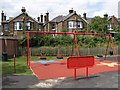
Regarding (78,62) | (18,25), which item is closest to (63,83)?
(78,62)

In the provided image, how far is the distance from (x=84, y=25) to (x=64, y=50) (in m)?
24.0

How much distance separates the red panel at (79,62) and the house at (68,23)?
38.9m

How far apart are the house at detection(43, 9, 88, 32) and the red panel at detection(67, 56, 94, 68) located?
38.9m

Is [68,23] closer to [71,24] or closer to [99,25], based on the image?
[71,24]

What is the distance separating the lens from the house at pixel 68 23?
54.8m

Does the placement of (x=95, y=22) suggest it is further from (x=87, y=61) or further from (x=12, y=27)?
(x=87, y=61)

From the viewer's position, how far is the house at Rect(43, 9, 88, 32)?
2156 inches

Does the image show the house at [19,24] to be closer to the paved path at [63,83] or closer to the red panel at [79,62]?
the red panel at [79,62]

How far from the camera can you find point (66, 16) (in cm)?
5616

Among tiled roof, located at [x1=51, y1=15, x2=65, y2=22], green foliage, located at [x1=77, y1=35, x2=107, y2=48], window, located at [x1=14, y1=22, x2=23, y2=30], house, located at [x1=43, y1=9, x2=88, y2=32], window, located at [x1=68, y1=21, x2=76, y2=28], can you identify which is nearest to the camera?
green foliage, located at [x1=77, y1=35, x2=107, y2=48]

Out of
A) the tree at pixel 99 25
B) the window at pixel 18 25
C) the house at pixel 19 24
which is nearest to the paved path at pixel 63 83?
the tree at pixel 99 25

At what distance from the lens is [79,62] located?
575 inches

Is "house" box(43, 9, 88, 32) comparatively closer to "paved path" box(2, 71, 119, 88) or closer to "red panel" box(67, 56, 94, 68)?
"red panel" box(67, 56, 94, 68)

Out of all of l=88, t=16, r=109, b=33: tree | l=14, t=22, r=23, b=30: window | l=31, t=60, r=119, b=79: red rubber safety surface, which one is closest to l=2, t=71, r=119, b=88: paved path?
l=31, t=60, r=119, b=79: red rubber safety surface
